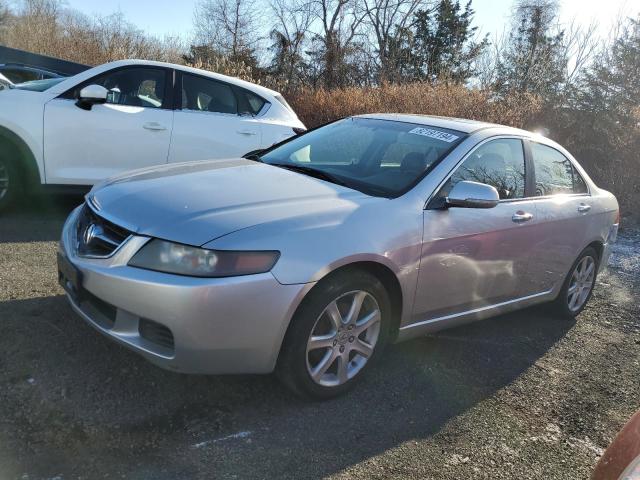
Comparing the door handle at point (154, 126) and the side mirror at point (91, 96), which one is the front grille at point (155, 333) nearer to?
the side mirror at point (91, 96)

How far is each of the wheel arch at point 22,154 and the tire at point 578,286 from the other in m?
4.97

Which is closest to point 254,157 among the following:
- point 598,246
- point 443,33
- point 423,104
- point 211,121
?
point 211,121

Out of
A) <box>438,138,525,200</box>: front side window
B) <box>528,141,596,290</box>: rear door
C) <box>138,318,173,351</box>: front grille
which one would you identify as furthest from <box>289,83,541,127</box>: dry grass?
<box>138,318,173,351</box>: front grille

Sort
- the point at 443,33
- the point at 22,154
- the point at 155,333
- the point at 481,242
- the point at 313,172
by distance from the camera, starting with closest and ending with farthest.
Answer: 1. the point at 155,333
2. the point at 481,242
3. the point at 313,172
4. the point at 22,154
5. the point at 443,33

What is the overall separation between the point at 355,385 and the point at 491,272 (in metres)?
1.24

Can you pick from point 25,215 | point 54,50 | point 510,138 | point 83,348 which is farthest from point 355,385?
point 54,50

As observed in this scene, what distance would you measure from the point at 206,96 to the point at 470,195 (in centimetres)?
403

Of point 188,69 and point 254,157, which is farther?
point 188,69

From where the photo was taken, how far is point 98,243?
119 inches

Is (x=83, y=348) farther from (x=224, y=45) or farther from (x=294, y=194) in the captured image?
(x=224, y=45)

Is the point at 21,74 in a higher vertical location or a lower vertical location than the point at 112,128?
higher

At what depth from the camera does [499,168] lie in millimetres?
4148

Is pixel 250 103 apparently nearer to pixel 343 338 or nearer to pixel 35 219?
pixel 35 219

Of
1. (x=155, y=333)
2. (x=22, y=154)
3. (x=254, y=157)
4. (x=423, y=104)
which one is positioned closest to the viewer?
(x=155, y=333)
